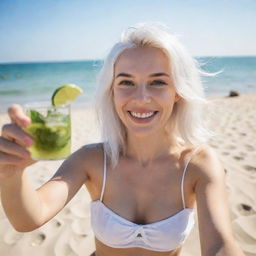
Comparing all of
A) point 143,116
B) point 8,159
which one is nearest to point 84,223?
point 143,116

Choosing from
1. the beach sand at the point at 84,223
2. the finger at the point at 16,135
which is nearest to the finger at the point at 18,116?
the finger at the point at 16,135

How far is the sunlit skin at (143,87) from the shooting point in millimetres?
1983

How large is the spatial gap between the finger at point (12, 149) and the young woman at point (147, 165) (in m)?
0.59

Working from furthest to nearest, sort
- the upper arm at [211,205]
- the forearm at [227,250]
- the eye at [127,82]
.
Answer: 1. the eye at [127,82]
2. the upper arm at [211,205]
3. the forearm at [227,250]

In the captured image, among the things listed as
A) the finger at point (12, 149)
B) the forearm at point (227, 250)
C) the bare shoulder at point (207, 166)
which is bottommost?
the forearm at point (227, 250)

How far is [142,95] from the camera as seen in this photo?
1.98 meters

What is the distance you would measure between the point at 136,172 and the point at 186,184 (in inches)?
14.3

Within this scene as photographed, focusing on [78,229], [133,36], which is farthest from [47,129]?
[78,229]

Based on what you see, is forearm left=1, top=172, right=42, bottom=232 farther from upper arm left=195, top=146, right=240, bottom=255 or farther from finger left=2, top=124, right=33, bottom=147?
upper arm left=195, top=146, right=240, bottom=255

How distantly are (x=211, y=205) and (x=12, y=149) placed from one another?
116 cm

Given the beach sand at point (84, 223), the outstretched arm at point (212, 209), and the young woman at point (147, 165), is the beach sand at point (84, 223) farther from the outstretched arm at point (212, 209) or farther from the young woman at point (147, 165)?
the outstretched arm at point (212, 209)

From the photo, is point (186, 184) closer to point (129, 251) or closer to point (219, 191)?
point (219, 191)

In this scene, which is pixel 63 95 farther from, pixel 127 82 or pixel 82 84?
pixel 82 84

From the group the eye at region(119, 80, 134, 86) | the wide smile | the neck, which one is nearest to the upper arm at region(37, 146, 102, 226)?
the neck
